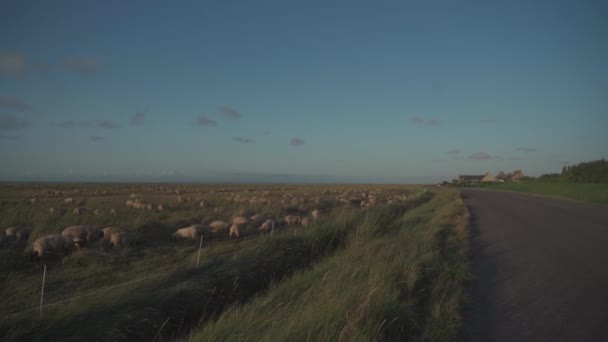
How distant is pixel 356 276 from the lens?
521cm

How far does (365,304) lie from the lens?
149 inches

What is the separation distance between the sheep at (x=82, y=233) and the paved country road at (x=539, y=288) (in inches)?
412

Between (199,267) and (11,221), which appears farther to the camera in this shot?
(11,221)

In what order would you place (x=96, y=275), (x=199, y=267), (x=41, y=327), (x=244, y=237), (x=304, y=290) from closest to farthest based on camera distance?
(x=41, y=327) < (x=304, y=290) < (x=199, y=267) < (x=96, y=275) < (x=244, y=237)

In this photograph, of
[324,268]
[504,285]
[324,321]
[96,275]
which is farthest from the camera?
[96,275]

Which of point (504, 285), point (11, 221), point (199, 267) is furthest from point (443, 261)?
point (11, 221)

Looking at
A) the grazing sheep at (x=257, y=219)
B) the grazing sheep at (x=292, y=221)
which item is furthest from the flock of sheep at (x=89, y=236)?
the grazing sheep at (x=292, y=221)

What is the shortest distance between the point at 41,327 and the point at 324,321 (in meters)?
3.57

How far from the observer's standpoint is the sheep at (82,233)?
9.62 metres

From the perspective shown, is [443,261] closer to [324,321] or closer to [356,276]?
[356,276]

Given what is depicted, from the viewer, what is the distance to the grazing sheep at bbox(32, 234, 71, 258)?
8.70 m

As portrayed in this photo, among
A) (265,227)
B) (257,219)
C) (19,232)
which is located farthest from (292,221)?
(19,232)

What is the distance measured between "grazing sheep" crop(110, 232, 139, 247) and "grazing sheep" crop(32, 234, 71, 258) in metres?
1.13

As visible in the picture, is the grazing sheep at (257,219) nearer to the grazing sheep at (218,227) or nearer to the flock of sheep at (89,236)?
the flock of sheep at (89,236)
